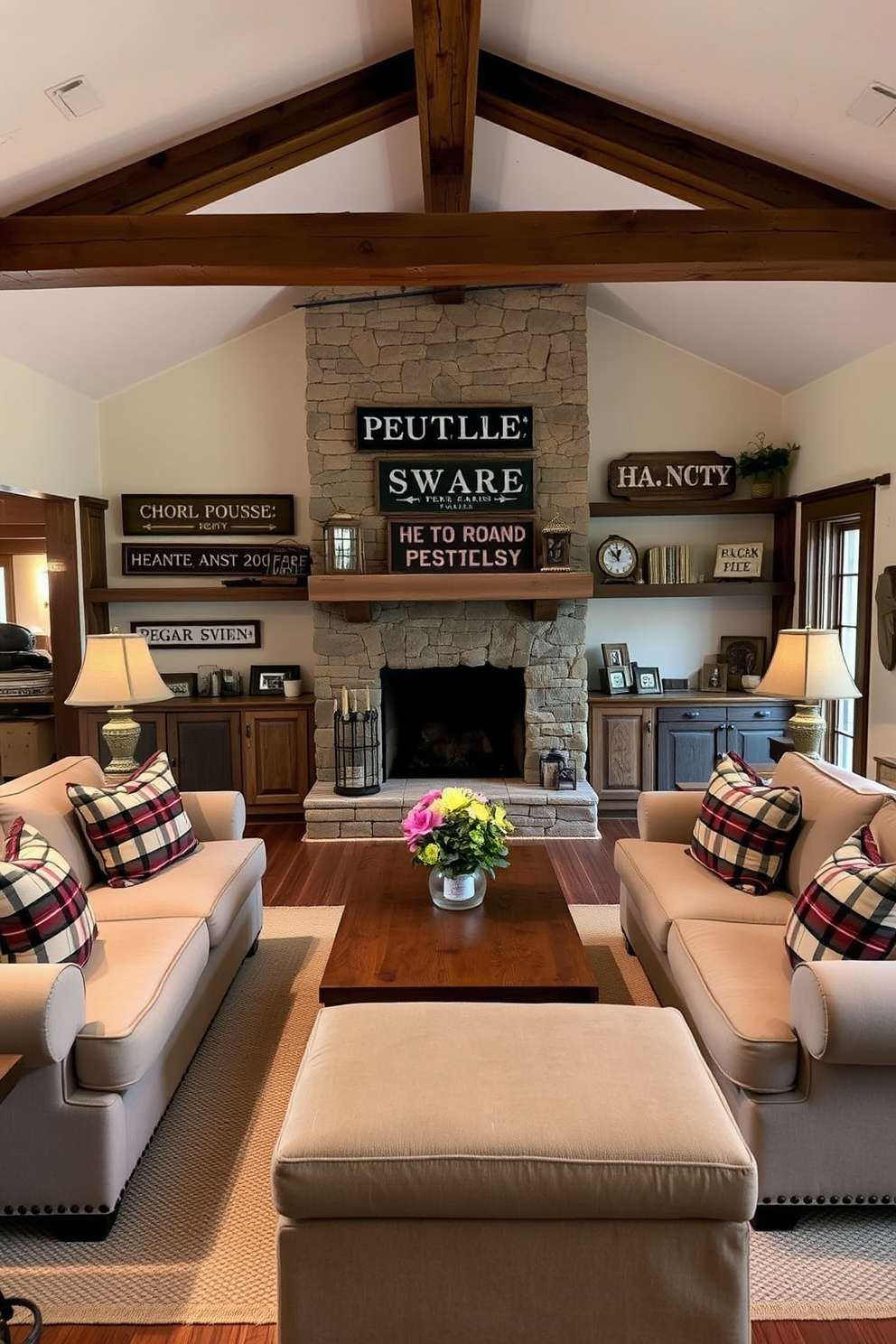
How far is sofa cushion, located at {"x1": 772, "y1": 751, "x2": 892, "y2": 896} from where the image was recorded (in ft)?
8.89

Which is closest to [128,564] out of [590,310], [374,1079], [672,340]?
[590,310]

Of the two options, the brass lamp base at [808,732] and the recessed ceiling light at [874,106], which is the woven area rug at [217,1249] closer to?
the brass lamp base at [808,732]

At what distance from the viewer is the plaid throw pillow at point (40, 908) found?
2.11 meters

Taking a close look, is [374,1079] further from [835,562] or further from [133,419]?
[133,419]

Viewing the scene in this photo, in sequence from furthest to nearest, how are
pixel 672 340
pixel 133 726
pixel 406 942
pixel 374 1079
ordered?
pixel 672 340, pixel 133 726, pixel 406 942, pixel 374 1079

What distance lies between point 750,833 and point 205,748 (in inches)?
151

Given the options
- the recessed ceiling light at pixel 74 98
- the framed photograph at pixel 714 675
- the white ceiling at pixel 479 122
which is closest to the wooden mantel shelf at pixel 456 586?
the framed photograph at pixel 714 675

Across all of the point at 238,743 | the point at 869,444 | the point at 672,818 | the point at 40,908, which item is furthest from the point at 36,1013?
the point at 869,444

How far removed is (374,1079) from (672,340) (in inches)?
213

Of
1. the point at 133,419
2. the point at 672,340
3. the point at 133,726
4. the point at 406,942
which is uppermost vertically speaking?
the point at 672,340

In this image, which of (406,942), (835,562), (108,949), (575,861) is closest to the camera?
(108,949)

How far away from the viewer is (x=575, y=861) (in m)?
4.89

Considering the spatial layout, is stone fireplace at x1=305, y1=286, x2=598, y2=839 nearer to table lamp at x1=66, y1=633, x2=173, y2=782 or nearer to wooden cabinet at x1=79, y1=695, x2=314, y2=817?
wooden cabinet at x1=79, y1=695, x2=314, y2=817

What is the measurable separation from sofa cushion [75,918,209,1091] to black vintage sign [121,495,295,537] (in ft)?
12.4
